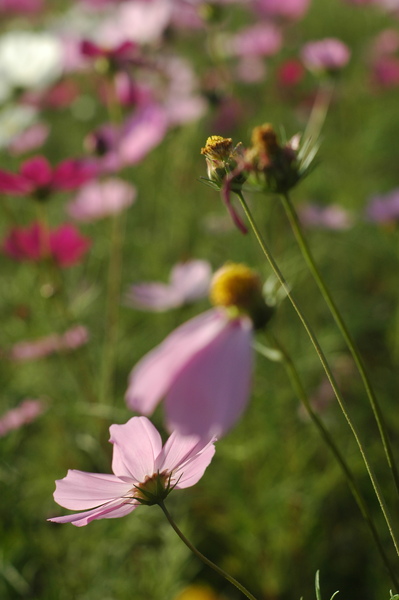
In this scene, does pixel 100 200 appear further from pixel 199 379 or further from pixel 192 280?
pixel 199 379

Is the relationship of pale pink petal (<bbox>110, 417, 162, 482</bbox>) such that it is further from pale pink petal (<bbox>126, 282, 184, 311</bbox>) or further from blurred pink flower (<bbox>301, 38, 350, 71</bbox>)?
blurred pink flower (<bbox>301, 38, 350, 71</bbox>)

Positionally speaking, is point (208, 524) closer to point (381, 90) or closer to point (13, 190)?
point (13, 190)

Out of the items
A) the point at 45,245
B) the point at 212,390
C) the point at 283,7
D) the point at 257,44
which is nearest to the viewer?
the point at 212,390

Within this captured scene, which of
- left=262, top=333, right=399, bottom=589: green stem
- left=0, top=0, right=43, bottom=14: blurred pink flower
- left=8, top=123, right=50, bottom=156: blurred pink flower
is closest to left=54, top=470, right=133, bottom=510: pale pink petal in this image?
left=262, top=333, right=399, bottom=589: green stem

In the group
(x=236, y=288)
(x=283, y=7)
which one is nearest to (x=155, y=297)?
(x=236, y=288)

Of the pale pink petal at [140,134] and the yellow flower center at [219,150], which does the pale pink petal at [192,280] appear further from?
the yellow flower center at [219,150]

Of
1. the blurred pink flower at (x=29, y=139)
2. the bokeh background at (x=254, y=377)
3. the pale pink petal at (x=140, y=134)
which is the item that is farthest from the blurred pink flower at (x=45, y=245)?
the blurred pink flower at (x=29, y=139)
